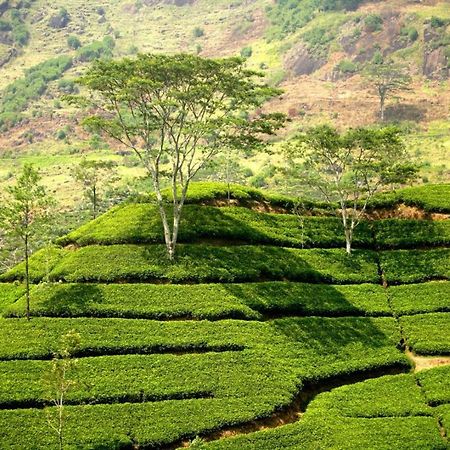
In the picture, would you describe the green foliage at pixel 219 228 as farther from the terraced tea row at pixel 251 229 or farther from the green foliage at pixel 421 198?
the green foliage at pixel 421 198

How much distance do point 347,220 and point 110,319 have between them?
26.3 metres

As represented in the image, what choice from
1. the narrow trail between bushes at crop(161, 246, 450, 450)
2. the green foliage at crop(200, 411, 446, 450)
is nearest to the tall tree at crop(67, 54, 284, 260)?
the narrow trail between bushes at crop(161, 246, 450, 450)

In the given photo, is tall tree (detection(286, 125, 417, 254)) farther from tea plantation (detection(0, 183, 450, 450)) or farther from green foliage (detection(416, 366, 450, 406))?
green foliage (detection(416, 366, 450, 406))

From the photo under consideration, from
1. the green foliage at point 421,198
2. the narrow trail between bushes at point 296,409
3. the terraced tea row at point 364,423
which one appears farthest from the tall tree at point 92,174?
the terraced tea row at point 364,423

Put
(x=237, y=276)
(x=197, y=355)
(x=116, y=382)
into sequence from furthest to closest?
(x=237, y=276) → (x=197, y=355) → (x=116, y=382)

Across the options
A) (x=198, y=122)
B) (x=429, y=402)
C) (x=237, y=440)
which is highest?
(x=198, y=122)

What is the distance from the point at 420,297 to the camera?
2083 inches

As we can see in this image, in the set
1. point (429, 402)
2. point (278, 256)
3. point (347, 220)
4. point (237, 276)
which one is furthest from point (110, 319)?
point (347, 220)

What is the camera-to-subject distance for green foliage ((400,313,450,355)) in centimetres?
4738

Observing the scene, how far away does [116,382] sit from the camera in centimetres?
4128

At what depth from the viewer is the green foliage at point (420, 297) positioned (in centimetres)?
5159

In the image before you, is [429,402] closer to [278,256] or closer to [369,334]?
[369,334]

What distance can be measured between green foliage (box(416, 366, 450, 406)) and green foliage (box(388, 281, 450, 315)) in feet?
23.1

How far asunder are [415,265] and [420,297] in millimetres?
4271
